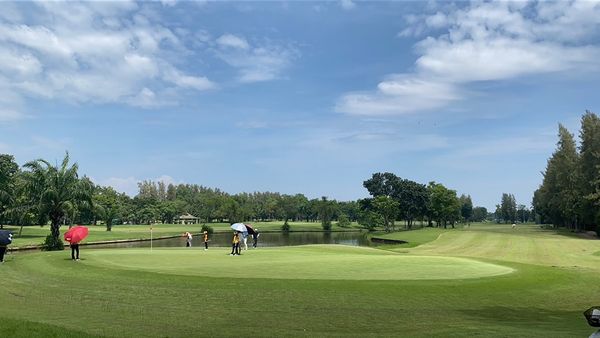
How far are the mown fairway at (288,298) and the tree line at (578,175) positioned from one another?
224 feet

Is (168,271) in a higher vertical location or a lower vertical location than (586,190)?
lower

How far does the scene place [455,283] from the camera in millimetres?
→ 23062

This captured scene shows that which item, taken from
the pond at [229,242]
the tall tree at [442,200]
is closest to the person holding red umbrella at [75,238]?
the pond at [229,242]

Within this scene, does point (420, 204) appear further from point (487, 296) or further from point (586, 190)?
point (487, 296)

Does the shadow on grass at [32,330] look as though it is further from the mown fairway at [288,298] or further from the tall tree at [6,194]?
the tall tree at [6,194]

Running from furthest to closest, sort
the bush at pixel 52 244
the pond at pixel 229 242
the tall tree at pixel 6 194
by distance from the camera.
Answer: the tall tree at pixel 6 194, the pond at pixel 229 242, the bush at pixel 52 244

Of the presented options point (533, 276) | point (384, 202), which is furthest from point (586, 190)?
point (533, 276)

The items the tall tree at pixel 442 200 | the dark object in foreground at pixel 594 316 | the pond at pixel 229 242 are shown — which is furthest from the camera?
the tall tree at pixel 442 200

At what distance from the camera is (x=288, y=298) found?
60.4ft

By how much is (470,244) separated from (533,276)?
44608 mm

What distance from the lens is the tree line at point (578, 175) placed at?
91500 mm

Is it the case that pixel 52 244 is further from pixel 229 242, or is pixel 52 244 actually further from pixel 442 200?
pixel 442 200

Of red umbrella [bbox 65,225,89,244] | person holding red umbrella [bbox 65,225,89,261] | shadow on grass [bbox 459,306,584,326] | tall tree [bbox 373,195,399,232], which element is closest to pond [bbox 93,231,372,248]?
tall tree [bbox 373,195,399,232]

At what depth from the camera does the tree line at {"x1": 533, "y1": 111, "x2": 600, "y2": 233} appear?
91.5 m
